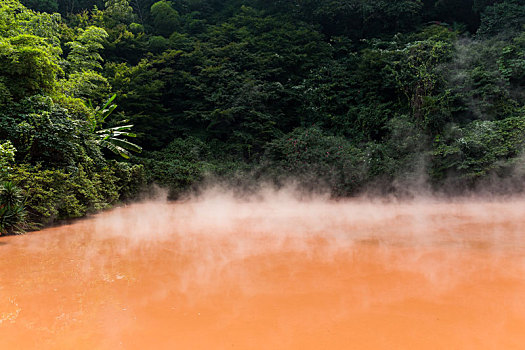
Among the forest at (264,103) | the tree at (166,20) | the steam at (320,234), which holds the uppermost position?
the tree at (166,20)

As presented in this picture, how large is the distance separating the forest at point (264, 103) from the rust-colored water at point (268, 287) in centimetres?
269

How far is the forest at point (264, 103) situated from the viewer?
7.17 m

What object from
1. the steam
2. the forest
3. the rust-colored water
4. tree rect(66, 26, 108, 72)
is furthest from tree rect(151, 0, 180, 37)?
the rust-colored water

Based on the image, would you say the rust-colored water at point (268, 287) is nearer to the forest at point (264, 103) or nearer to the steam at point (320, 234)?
the steam at point (320, 234)

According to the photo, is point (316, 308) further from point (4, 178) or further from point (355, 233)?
point (4, 178)

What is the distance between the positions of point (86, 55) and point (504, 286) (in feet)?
45.5

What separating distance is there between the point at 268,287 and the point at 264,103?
467 inches

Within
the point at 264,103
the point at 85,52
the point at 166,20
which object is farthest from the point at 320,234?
the point at 166,20

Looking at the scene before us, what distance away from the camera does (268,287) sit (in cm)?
316

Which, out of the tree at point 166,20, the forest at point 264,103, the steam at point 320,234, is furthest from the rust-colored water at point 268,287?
the tree at point 166,20

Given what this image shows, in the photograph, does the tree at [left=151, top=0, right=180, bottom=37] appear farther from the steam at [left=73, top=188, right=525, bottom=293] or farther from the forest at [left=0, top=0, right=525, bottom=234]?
the steam at [left=73, top=188, right=525, bottom=293]

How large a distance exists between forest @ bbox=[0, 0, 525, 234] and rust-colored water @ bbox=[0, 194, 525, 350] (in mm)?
2692

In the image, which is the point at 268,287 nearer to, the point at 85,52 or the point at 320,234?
the point at 320,234

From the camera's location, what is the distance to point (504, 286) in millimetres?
3047
